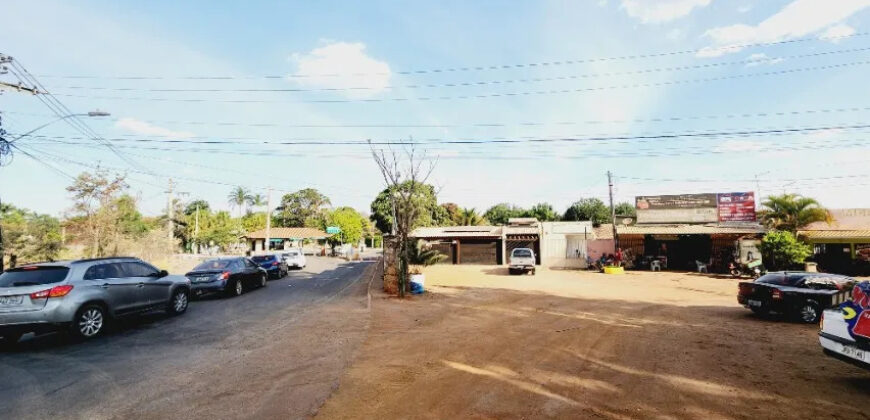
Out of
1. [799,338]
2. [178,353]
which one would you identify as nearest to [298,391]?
[178,353]

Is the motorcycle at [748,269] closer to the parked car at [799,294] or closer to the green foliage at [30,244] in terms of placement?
the parked car at [799,294]

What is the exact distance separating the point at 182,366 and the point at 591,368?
6232mm

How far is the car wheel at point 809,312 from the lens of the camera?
1020 centimetres

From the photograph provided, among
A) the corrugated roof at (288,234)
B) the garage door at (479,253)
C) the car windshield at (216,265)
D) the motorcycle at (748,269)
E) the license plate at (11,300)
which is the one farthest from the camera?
the corrugated roof at (288,234)

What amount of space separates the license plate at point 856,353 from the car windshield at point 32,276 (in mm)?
12684

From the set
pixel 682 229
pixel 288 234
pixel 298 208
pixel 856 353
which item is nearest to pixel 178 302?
pixel 856 353

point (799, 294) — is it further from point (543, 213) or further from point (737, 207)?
point (543, 213)

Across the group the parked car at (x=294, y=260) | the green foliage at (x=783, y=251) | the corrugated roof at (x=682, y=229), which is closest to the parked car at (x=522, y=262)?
the corrugated roof at (x=682, y=229)

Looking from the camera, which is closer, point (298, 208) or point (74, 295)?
point (74, 295)

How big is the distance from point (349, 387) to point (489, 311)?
6.64 metres

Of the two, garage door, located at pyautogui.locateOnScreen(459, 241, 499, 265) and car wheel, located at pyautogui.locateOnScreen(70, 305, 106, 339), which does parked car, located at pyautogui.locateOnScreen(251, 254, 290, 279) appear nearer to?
car wheel, located at pyautogui.locateOnScreen(70, 305, 106, 339)

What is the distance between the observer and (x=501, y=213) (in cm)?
6272

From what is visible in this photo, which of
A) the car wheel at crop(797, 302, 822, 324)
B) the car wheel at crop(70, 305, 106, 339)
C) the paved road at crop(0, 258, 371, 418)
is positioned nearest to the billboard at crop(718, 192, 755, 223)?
the car wheel at crop(797, 302, 822, 324)

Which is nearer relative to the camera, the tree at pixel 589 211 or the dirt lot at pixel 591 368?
the dirt lot at pixel 591 368
